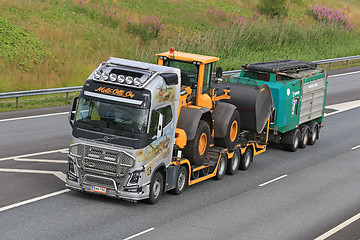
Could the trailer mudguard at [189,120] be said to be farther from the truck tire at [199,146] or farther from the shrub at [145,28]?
the shrub at [145,28]

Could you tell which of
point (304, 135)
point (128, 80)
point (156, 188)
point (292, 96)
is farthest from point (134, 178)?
point (304, 135)

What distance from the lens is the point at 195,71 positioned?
17.7 metres

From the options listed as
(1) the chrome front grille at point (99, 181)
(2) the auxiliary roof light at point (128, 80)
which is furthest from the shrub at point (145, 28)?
(1) the chrome front grille at point (99, 181)

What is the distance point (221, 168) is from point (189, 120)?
2.51 metres

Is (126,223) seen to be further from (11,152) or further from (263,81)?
(263,81)

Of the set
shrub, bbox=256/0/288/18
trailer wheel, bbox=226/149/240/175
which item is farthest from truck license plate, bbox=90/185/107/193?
shrub, bbox=256/0/288/18

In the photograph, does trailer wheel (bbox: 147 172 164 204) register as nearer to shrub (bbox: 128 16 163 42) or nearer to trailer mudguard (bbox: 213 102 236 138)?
trailer mudguard (bbox: 213 102 236 138)

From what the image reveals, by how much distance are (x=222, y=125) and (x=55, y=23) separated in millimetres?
19336

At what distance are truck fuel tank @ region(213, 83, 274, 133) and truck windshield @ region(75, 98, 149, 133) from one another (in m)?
5.10

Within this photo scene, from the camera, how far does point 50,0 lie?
3797cm

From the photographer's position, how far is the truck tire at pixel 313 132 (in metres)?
24.4

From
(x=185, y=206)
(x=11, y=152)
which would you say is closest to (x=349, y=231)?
(x=185, y=206)

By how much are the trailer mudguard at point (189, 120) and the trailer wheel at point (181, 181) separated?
856mm

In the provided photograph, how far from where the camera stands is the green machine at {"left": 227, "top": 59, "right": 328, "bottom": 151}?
21.7 meters
